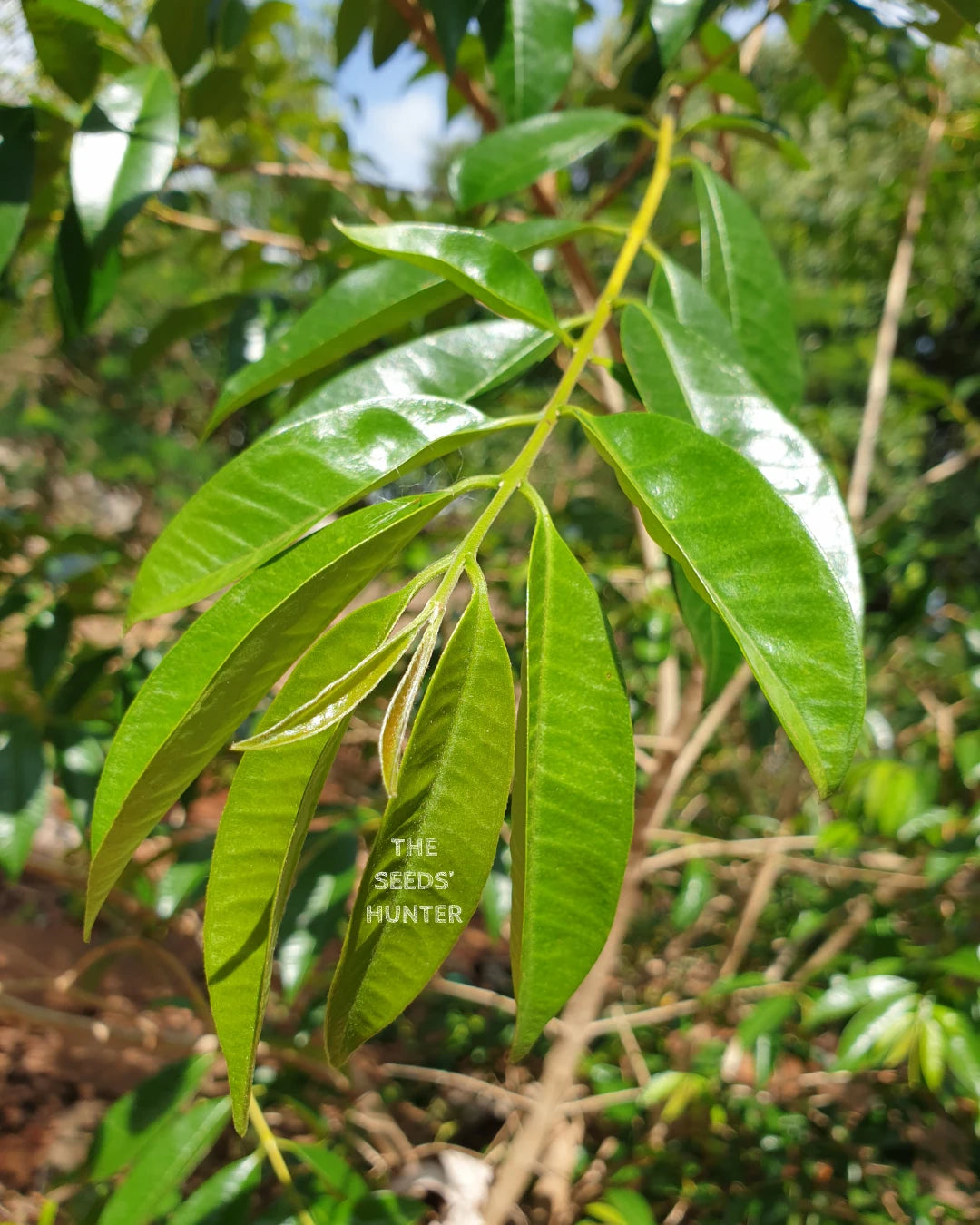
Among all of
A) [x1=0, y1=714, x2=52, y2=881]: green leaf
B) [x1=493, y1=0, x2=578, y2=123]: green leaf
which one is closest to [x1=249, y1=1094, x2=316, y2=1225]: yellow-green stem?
[x1=0, y1=714, x2=52, y2=881]: green leaf

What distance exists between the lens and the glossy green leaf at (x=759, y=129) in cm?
65

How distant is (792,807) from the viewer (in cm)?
144

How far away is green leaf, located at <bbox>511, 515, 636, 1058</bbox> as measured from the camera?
0.88ft

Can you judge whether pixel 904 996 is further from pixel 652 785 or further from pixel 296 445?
pixel 296 445

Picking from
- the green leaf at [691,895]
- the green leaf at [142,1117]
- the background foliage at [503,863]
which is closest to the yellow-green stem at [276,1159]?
the background foliage at [503,863]

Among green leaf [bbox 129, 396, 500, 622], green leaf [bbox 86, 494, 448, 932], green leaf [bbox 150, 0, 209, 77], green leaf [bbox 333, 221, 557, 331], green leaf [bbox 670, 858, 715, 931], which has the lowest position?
green leaf [bbox 670, 858, 715, 931]

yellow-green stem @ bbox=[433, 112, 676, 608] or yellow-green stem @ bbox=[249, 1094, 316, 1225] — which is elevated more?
yellow-green stem @ bbox=[433, 112, 676, 608]

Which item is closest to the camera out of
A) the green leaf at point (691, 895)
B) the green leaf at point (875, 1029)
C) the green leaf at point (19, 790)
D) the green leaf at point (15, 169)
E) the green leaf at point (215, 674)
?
the green leaf at point (215, 674)

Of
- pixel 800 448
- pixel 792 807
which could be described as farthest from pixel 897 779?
pixel 800 448

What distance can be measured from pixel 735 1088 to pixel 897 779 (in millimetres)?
896

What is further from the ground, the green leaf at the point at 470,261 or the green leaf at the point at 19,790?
the green leaf at the point at 470,261

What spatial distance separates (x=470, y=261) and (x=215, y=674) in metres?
0.23

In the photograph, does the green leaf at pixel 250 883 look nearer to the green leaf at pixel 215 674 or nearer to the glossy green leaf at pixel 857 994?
the green leaf at pixel 215 674

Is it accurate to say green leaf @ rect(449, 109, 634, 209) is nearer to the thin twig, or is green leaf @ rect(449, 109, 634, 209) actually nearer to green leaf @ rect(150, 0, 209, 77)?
green leaf @ rect(150, 0, 209, 77)
